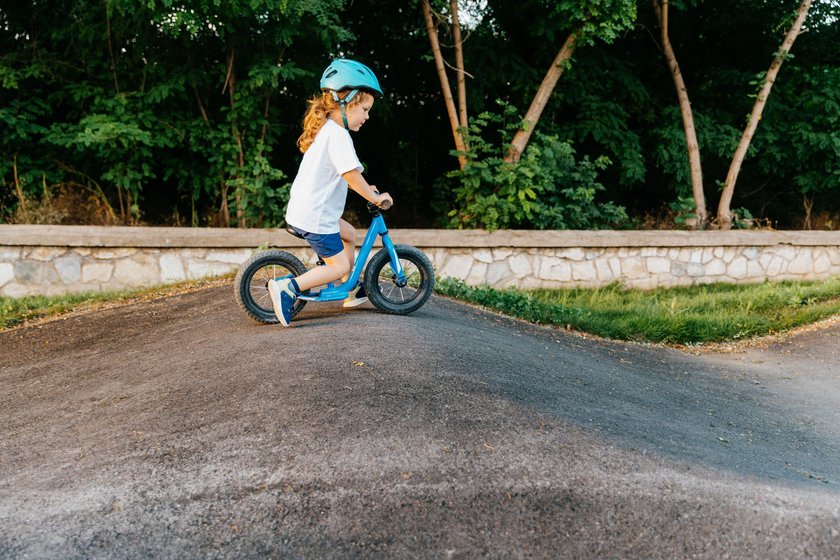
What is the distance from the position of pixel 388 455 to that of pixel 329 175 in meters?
2.35

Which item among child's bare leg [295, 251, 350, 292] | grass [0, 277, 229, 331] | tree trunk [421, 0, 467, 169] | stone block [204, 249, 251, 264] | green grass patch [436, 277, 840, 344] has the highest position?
tree trunk [421, 0, 467, 169]

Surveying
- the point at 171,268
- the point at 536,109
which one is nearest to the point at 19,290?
the point at 171,268

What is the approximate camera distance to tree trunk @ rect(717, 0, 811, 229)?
11375 millimetres

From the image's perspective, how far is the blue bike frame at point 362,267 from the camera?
220 inches

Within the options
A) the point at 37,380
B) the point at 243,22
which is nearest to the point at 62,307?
the point at 37,380

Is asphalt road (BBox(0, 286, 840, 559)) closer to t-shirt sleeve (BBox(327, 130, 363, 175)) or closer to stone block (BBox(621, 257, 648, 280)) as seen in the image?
t-shirt sleeve (BBox(327, 130, 363, 175))

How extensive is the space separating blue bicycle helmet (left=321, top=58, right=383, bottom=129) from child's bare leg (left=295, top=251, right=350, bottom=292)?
98 cm

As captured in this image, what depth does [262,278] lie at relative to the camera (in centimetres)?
570

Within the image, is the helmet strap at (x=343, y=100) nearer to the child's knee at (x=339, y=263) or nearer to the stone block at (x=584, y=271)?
the child's knee at (x=339, y=263)

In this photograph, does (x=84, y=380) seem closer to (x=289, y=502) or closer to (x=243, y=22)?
(x=289, y=502)

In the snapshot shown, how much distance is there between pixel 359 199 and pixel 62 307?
5260 mm

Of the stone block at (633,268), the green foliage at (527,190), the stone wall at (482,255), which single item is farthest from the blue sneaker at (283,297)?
the stone block at (633,268)

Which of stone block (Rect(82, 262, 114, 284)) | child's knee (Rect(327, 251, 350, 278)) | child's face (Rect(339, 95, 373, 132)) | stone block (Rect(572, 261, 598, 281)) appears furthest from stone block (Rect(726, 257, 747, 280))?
stone block (Rect(82, 262, 114, 284))

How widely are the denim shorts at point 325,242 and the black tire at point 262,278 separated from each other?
1.04 ft
